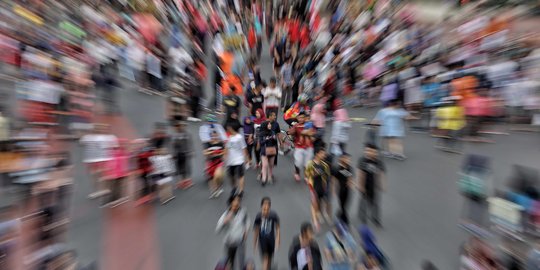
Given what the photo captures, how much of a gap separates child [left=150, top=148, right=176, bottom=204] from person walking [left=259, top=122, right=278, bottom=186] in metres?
2.01

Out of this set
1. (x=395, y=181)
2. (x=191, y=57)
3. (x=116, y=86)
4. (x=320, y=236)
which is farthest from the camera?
(x=191, y=57)

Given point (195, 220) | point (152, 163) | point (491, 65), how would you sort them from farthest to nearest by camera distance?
1. point (491, 65)
2. point (152, 163)
3. point (195, 220)

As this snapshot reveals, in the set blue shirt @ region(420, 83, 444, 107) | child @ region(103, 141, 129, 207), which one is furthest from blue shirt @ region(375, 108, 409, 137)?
child @ region(103, 141, 129, 207)

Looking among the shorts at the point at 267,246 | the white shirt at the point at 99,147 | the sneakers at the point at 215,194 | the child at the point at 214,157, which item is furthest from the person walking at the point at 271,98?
the shorts at the point at 267,246

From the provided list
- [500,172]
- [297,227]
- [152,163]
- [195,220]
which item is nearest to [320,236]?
[297,227]

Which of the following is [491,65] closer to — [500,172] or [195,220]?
[500,172]

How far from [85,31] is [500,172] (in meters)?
12.7

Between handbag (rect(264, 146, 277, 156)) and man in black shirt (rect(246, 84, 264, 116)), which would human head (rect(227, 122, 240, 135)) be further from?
man in black shirt (rect(246, 84, 264, 116))

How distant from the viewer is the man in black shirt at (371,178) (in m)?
5.19

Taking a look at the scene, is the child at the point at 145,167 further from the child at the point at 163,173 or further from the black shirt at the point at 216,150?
the black shirt at the point at 216,150

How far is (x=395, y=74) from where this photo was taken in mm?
11133

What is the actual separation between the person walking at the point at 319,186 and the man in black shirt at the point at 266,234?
4.64 feet

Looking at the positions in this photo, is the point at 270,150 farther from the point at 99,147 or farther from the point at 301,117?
the point at 99,147

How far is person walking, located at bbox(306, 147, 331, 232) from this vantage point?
538 centimetres
